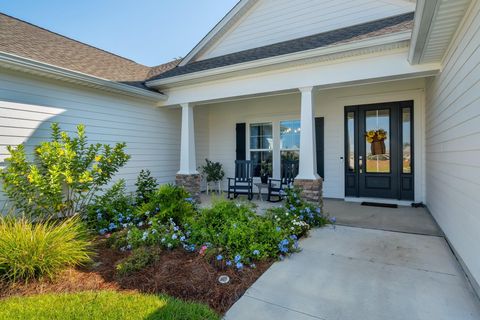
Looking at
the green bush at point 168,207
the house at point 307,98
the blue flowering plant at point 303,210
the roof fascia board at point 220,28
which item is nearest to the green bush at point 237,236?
the green bush at point 168,207

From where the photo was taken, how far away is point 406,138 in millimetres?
5805

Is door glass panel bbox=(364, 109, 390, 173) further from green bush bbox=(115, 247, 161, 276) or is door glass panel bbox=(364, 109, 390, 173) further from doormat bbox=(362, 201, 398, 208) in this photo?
green bush bbox=(115, 247, 161, 276)

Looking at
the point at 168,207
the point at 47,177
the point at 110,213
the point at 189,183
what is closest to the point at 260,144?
the point at 189,183

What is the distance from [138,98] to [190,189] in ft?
8.13

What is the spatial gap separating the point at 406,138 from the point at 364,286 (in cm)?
457

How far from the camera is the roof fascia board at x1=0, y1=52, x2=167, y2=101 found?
13.0ft

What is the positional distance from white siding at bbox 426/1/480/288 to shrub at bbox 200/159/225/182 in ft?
17.3

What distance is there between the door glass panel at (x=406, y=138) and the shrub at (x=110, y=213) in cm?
570

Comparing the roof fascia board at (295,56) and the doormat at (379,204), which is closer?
the roof fascia board at (295,56)

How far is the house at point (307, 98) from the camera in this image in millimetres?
2945

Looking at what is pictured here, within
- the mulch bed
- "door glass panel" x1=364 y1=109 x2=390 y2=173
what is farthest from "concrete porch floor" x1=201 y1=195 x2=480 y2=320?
"door glass panel" x1=364 y1=109 x2=390 y2=173

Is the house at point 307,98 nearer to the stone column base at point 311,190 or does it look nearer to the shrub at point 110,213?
the stone column base at point 311,190

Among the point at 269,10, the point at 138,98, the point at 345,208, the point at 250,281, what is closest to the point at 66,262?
the point at 250,281

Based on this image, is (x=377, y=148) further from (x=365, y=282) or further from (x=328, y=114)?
(x=365, y=282)
